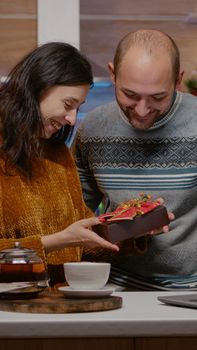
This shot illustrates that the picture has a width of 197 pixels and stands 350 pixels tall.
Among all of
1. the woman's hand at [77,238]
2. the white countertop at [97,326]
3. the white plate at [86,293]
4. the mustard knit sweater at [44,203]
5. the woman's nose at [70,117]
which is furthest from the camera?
the woman's nose at [70,117]

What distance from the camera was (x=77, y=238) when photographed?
7.32 feet

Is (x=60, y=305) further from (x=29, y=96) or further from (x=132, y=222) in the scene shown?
(x=29, y=96)

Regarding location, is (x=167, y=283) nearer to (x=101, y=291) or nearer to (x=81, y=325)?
(x=101, y=291)

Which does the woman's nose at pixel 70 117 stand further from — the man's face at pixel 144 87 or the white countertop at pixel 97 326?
the white countertop at pixel 97 326

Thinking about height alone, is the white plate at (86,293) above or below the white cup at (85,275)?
below

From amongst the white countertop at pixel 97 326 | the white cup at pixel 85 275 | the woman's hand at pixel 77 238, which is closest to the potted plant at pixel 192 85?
the woman's hand at pixel 77 238

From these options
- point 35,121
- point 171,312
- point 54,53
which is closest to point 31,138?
point 35,121

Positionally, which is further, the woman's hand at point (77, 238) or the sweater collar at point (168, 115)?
the sweater collar at point (168, 115)

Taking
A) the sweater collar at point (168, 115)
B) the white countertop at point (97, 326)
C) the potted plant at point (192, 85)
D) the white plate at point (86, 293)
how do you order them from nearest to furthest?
the white countertop at point (97, 326)
the white plate at point (86, 293)
the sweater collar at point (168, 115)
the potted plant at point (192, 85)

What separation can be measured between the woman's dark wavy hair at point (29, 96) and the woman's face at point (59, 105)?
0.02 meters

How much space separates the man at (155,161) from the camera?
2498mm

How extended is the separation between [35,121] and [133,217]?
44 cm

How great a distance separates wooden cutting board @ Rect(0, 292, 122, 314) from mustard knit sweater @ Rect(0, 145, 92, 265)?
0.46 metres

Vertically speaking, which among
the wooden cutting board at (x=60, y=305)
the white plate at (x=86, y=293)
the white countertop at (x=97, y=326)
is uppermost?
the white countertop at (x=97, y=326)
